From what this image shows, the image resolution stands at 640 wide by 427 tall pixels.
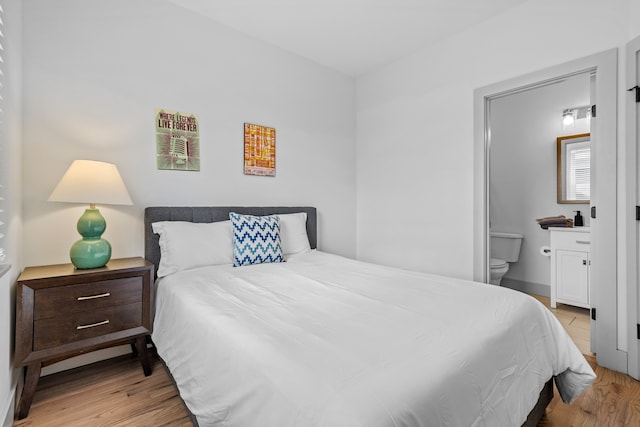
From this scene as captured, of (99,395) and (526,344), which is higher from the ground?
(526,344)

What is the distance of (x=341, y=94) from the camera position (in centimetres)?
366

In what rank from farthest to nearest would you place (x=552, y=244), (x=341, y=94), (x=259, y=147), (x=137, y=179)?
(x=341, y=94) → (x=552, y=244) → (x=259, y=147) → (x=137, y=179)

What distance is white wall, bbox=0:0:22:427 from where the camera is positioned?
4.64 ft

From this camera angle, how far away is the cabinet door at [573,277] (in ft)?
9.80

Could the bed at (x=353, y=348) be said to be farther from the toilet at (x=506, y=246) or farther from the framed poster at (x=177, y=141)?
the toilet at (x=506, y=246)

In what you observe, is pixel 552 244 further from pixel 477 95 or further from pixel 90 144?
pixel 90 144

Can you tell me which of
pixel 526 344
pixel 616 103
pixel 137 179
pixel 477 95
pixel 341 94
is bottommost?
pixel 526 344

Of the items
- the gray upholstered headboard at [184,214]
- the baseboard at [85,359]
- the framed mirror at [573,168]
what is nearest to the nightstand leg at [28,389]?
the baseboard at [85,359]

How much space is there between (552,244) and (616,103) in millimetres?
1698

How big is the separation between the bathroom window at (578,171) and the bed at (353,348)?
2.76 metres

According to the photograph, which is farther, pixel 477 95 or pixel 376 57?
pixel 376 57

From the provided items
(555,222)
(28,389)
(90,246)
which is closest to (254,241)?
(90,246)

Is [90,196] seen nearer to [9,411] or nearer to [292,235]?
[9,411]

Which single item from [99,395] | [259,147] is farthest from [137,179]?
[99,395]
